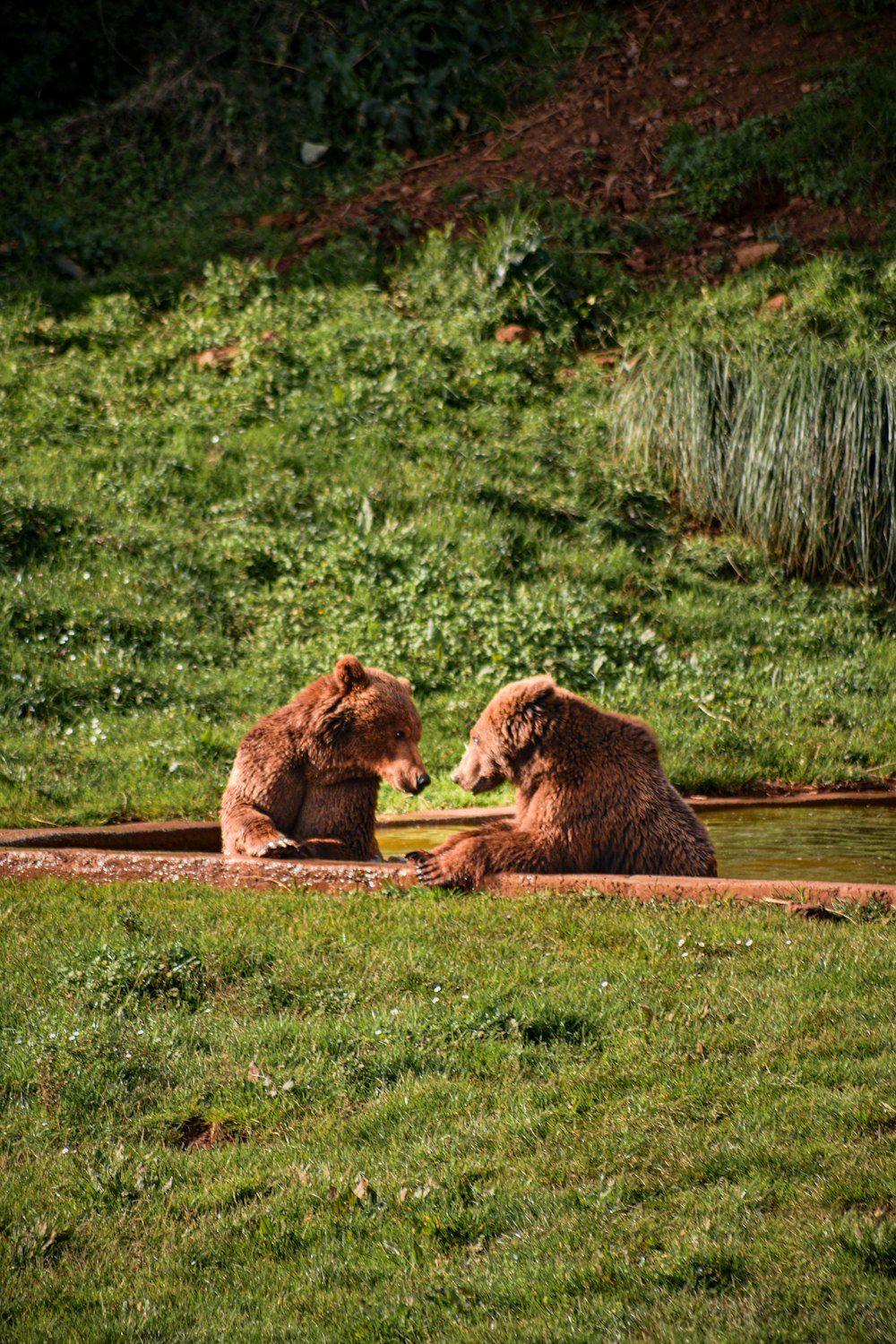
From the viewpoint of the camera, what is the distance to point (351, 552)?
38.4ft

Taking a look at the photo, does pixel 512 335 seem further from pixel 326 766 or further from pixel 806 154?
pixel 326 766

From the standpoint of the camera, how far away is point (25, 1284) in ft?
10.7

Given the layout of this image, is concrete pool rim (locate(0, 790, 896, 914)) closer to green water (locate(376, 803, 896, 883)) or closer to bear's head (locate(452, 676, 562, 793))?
bear's head (locate(452, 676, 562, 793))

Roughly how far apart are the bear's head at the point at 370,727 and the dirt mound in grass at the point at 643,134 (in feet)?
39.4

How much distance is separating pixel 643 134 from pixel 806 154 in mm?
2184

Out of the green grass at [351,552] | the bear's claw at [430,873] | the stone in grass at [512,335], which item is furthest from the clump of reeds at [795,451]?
the bear's claw at [430,873]

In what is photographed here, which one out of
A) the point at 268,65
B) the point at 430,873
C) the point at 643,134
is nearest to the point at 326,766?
the point at 430,873

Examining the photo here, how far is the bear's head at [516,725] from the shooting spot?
588 centimetres

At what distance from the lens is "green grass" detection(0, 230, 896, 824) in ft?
31.3

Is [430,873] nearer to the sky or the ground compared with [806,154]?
nearer to the ground

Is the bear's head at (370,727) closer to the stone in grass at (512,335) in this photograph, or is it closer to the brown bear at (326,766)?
Result: the brown bear at (326,766)

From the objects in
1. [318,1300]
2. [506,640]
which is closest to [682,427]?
[506,640]

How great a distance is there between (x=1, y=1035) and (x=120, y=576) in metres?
7.32

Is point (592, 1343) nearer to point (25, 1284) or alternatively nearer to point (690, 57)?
point (25, 1284)
